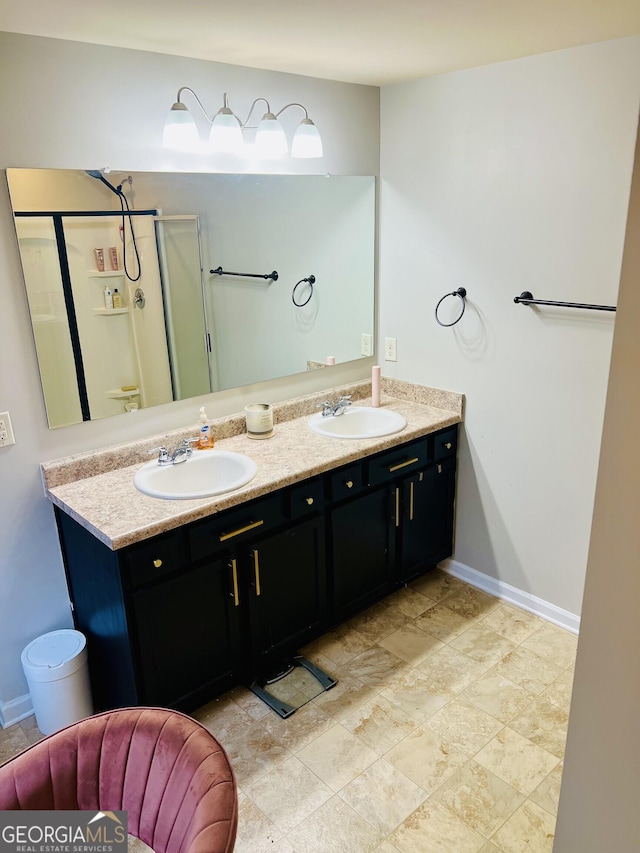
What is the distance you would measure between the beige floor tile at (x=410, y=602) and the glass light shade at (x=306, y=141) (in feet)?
6.51

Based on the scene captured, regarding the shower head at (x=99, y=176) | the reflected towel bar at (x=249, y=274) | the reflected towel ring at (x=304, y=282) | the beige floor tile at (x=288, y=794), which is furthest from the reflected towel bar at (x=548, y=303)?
the beige floor tile at (x=288, y=794)

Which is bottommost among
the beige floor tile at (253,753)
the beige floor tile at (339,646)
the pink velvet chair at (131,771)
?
the beige floor tile at (253,753)

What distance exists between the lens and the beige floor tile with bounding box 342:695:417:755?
216cm

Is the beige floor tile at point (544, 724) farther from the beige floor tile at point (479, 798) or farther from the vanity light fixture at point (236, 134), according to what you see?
the vanity light fixture at point (236, 134)

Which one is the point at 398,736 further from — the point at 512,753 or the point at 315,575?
the point at 315,575

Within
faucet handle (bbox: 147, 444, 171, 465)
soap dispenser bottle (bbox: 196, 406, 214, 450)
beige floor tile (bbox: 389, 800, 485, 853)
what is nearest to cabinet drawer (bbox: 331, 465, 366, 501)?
soap dispenser bottle (bbox: 196, 406, 214, 450)

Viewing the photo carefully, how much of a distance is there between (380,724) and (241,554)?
778mm

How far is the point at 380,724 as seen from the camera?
2.23m

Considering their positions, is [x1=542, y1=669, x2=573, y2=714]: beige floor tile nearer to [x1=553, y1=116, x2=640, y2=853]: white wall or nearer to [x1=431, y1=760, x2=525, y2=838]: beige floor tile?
[x1=431, y1=760, x2=525, y2=838]: beige floor tile

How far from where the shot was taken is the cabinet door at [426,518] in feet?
9.28

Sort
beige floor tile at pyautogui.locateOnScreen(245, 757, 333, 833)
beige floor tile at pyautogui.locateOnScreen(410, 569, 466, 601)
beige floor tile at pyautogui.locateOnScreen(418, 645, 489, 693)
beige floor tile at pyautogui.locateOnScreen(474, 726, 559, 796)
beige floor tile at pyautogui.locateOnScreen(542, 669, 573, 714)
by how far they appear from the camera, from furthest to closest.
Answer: beige floor tile at pyautogui.locateOnScreen(410, 569, 466, 601) → beige floor tile at pyautogui.locateOnScreen(418, 645, 489, 693) → beige floor tile at pyautogui.locateOnScreen(542, 669, 573, 714) → beige floor tile at pyautogui.locateOnScreen(474, 726, 559, 796) → beige floor tile at pyautogui.locateOnScreen(245, 757, 333, 833)

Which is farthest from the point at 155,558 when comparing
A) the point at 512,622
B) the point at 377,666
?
the point at 512,622

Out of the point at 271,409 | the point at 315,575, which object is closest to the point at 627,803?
the point at 315,575

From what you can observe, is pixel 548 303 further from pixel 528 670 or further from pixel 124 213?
pixel 124 213
